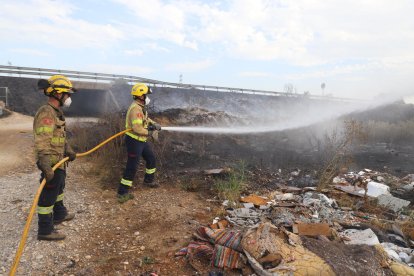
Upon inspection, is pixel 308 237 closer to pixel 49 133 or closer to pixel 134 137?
pixel 134 137

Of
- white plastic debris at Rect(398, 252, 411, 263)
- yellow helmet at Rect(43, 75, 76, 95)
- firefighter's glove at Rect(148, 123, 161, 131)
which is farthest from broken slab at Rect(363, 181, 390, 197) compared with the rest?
yellow helmet at Rect(43, 75, 76, 95)

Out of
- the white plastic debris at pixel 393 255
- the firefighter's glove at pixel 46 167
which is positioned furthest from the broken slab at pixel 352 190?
the firefighter's glove at pixel 46 167

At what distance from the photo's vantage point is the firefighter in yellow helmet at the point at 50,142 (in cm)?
349

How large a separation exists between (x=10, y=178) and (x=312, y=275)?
581 centimetres

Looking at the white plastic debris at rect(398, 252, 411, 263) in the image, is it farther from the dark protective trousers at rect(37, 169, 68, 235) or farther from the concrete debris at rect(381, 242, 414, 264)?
the dark protective trousers at rect(37, 169, 68, 235)

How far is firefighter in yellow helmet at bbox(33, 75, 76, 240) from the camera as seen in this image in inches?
137

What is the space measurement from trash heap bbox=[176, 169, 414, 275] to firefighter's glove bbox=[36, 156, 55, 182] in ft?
5.67

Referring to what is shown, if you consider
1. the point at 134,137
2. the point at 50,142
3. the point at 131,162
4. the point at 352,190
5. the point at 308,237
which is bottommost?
the point at 352,190

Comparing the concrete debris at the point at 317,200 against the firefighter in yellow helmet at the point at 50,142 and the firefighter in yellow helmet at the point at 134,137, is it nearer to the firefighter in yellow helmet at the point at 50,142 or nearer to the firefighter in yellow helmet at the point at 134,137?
the firefighter in yellow helmet at the point at 134,137

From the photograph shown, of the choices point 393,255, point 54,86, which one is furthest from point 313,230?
point 54,86

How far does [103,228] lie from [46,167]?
1253 mm

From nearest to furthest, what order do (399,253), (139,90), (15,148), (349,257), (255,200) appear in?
(349,257) → (399,253) → (139,90) → (255,200) → (15,148)

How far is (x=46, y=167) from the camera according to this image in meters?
3.45

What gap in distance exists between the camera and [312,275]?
2.87 meters
